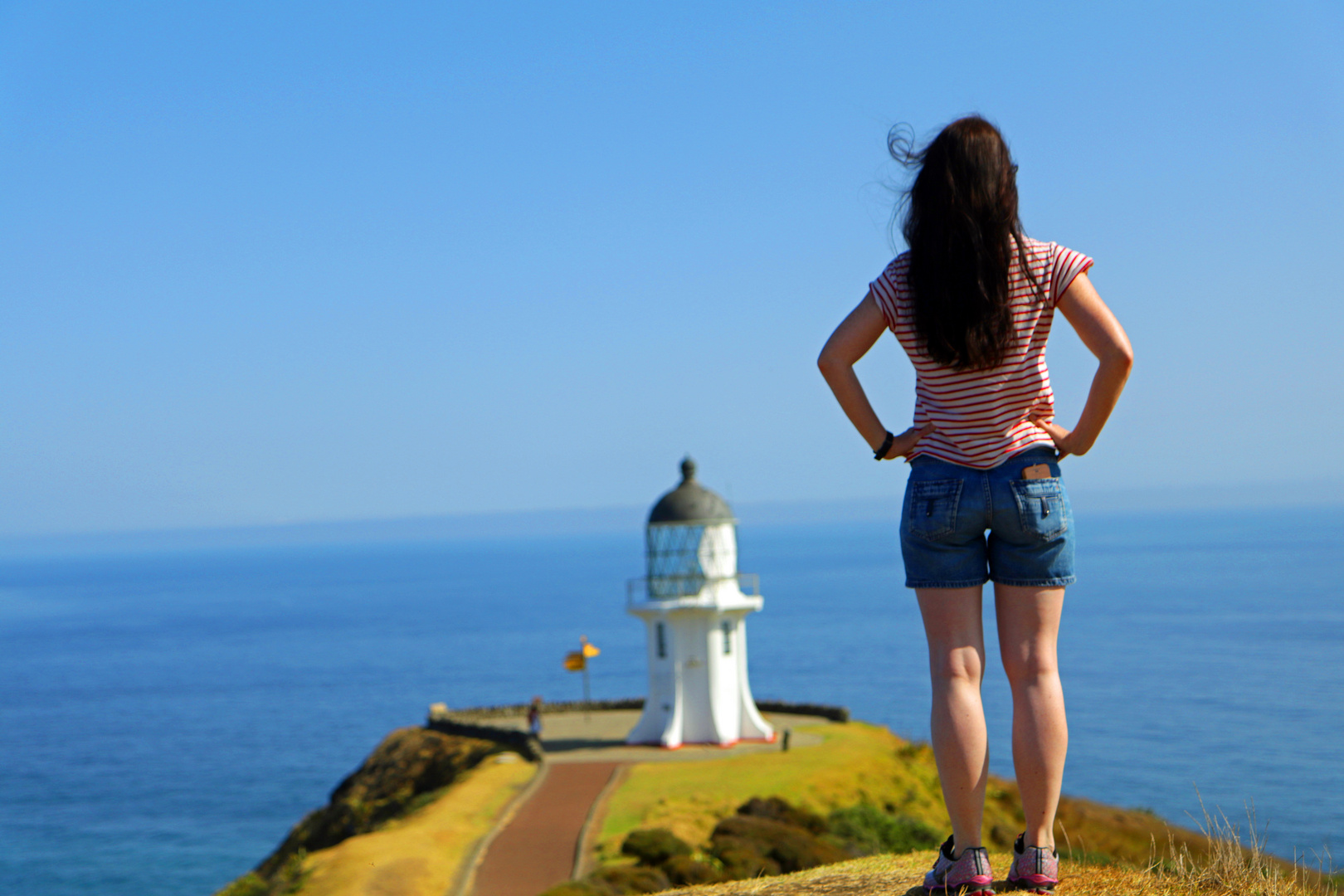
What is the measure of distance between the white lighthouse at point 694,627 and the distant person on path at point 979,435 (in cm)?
2159

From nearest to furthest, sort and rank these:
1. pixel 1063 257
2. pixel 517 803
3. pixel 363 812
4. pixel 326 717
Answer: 1. pixel 1063 257
2. pixel 517 803
3. pixel 363 812
4. pixel 326 717

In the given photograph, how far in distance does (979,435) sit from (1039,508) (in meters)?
0.29

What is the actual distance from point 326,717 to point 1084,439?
213ft

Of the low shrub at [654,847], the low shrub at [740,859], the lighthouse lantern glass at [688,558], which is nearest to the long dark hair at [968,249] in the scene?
the low shrub at [740,859]

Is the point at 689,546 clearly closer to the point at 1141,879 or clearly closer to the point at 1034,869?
the point at 1141,879

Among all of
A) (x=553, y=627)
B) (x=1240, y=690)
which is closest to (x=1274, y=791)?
(x=1240, y=690)

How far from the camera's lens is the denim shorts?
3.85m

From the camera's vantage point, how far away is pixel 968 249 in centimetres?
383

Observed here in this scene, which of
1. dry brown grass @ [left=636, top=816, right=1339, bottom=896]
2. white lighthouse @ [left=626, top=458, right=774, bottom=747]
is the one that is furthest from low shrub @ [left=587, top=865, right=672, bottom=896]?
white lighthouse @ [left=626, top=458, right=774, bottom=747]

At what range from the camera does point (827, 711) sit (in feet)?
101

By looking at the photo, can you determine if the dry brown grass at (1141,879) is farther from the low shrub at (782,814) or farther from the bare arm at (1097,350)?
the low shrub at (782,814)

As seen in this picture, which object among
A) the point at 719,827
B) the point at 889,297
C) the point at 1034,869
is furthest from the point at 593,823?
the point at 889,297

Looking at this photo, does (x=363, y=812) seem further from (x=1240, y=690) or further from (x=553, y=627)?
(x=553, y=627)

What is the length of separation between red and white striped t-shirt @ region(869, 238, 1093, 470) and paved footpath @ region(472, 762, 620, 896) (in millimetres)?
12087
